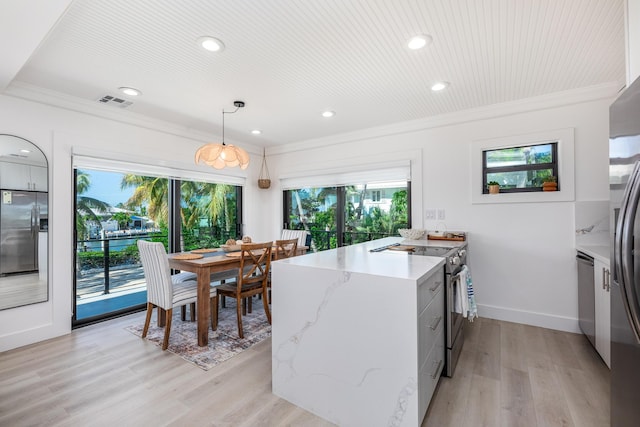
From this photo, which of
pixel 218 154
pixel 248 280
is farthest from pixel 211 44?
pixel 248 280

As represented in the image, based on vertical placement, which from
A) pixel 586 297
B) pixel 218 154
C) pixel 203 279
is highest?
pixel 218 154

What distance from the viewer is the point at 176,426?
1671 millimetres

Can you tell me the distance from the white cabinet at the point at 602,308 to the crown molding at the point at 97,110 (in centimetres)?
469

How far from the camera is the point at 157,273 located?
2.67m

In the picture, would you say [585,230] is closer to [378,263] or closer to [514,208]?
[514,208]

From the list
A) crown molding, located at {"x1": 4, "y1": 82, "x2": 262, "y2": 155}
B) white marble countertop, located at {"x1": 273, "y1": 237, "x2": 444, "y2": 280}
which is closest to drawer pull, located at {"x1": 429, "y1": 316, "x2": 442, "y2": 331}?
white marble countertop, located at {"x1": 273, "y1": 237, "x2": 444, "y2": 280}

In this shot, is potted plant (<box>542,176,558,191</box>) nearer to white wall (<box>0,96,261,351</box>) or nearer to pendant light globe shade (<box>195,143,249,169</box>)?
pendant light globe shade (<box>195,143,249,169</box>)

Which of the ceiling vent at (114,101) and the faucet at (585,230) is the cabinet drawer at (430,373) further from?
the ceiling vent at (114,101)

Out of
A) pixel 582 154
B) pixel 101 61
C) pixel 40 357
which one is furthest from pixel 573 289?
pixel 40 357

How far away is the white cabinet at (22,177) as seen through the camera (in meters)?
2.66

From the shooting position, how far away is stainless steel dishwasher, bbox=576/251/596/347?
7.97 ft

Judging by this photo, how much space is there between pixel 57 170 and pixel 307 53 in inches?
110

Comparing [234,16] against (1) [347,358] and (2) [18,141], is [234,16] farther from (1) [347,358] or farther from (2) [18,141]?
(2) [18,141]

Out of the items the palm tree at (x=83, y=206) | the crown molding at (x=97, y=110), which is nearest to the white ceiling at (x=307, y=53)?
the crown molding at (x=97, y=110)
